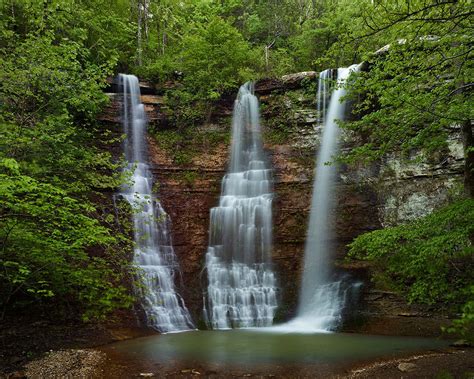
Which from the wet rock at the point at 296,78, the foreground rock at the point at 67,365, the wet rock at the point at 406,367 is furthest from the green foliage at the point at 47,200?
the wet rock at the point at 296,78

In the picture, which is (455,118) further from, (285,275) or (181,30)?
(181,30)

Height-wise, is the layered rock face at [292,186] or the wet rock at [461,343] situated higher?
the layered rock face at [292,186]

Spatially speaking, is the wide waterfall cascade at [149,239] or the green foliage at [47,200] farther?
the wide waterfall cascade at [149,239]

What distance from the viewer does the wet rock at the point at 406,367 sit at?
21.5ft

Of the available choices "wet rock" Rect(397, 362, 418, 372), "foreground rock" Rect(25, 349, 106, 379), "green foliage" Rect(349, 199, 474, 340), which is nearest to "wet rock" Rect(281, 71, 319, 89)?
"green foliage" Rect(349, 199, 474, 340)

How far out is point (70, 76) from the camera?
10.4 metres

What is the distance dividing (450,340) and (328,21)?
15.9 metres

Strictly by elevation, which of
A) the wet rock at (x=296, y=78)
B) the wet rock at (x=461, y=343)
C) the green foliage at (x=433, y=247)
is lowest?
the wet rock at (x=461, y=343)

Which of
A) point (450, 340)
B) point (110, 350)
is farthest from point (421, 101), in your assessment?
point (110, 350)

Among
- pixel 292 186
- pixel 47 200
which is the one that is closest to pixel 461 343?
pixel 292 186

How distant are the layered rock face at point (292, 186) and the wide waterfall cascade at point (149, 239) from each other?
40 centimetres

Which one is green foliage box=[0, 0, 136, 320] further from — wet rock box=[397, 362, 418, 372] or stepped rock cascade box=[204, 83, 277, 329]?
wet rock box=[397, 362, 418, 372]

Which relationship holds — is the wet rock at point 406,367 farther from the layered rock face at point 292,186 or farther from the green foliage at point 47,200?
the green foliage at point 47,200

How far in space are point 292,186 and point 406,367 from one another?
9.52 m
